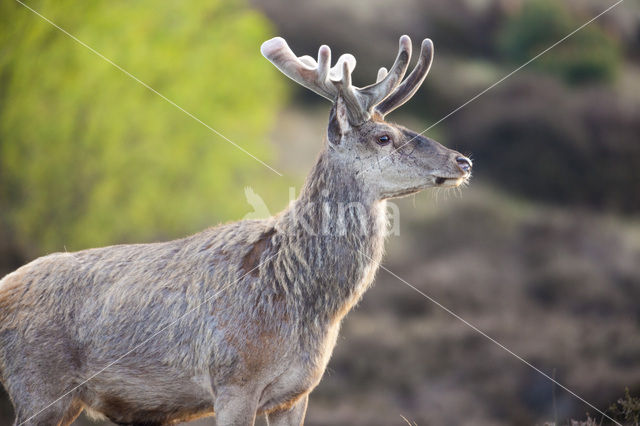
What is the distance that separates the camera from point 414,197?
30.6 meters

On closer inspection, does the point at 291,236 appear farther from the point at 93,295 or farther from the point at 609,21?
the point at 609,21

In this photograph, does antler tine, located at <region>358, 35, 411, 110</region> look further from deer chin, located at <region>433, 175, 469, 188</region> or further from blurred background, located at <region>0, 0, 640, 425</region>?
blurred background, located at <region>0, 0, 640, 425</region>

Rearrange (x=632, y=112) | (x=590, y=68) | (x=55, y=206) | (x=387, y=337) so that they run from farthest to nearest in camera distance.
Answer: (x=590, y=68) → (x=632, y=112) → (x=387, y=337) → (x=55, y=206)

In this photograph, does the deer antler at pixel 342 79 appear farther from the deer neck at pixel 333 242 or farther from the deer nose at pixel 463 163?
the deer nose at pixel 463 163

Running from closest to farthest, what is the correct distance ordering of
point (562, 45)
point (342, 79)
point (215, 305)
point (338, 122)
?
point (215, 305)
point (342, 79)
point (338, 122)
point (562, 45)

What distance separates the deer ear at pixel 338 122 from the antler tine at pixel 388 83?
0.18 metres

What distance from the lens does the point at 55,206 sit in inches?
955

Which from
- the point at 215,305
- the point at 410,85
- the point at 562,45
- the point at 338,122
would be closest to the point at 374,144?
the point at 338,122

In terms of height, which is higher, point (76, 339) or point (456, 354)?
point (76, 339)

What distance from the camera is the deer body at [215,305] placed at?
6465mm

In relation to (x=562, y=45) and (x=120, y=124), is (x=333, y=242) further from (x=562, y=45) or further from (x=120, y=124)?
(x=562, y=45)

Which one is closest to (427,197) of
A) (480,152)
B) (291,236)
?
(480,152)

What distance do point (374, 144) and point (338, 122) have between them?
1.12 feet

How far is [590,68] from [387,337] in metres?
19.4
